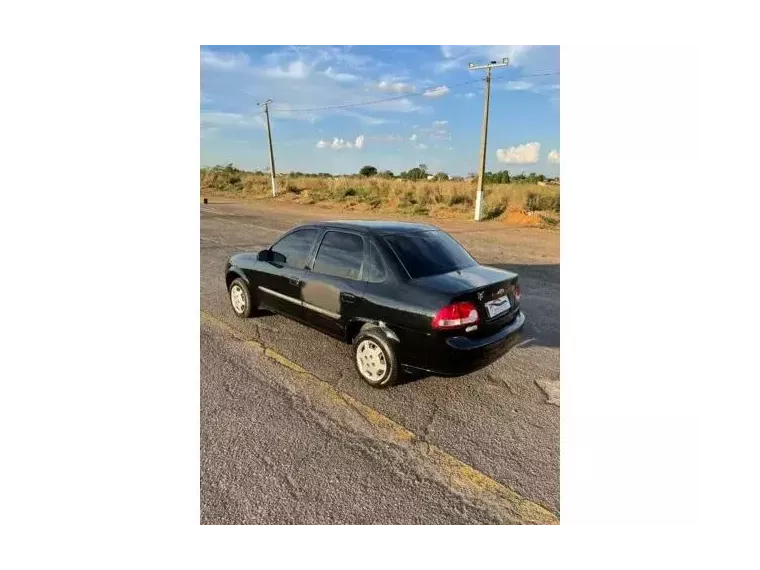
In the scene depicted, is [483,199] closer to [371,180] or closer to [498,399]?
[371,180]

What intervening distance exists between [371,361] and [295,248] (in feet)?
4.39

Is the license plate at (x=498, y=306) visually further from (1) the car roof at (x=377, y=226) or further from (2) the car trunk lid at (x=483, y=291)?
(1) the car roof at (x=377, y=226)

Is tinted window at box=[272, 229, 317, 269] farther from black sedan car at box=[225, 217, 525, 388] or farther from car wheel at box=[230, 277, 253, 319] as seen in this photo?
car wheel at box=[230, 277, 253, 319]

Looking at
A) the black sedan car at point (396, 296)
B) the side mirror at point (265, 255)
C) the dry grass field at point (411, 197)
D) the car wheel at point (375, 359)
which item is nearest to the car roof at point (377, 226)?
the black sedan car at point (396, 296)

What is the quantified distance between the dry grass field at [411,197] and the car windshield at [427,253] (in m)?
5.52

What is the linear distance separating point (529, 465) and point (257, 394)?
1.88 metres

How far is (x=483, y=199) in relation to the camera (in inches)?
425

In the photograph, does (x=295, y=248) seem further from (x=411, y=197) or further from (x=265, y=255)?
(x=411, y=197)

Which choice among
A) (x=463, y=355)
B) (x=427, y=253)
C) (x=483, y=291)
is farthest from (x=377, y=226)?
(x=463, y=355)

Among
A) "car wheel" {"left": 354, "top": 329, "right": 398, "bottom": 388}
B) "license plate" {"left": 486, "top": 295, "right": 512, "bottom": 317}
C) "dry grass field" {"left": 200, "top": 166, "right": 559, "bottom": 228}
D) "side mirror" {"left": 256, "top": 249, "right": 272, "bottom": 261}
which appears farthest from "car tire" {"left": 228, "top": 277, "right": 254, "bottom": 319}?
"dry grass field" {"left": 200, "top": 166, "right": 559, "bottom": 228}

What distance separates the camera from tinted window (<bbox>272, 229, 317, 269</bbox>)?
3.55 metres

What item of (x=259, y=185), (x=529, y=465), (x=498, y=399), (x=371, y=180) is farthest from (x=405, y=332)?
(x=259, y=185)

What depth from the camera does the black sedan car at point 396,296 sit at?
268 cm

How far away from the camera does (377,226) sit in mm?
3322
